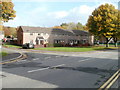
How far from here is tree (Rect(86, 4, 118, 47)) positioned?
37594mm

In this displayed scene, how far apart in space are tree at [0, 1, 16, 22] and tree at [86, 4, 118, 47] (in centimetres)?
2493

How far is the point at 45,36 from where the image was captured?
163ft

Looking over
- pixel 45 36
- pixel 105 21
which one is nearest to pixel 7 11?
pixel 105 21

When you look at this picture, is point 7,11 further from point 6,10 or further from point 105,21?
point 105,21

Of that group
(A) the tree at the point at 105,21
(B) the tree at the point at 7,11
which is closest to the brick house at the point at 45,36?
(A) the tree at the point at 105,21

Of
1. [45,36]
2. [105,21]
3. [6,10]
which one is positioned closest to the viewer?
[6,10]

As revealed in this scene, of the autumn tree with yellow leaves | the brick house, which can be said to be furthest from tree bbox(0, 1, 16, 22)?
the brick house

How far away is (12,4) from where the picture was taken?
2094 centimetres

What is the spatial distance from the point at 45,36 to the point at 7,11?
29.5 m

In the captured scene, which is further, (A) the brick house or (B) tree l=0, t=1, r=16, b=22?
(A) the brick house

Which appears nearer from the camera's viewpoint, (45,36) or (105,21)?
(105,21)

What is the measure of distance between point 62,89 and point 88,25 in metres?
37.7

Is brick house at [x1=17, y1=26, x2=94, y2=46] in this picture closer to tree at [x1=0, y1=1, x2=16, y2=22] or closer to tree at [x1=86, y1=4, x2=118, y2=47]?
tree at [x1=86, y1=4, x2=118, y2=47]

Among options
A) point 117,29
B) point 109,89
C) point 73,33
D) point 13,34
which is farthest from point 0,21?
point 13,34
